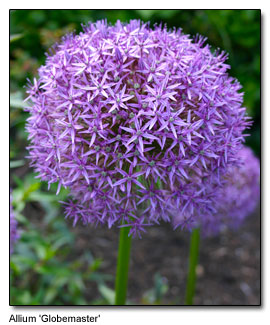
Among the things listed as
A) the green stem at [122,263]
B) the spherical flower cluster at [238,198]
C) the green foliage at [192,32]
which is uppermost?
the green foliage at [192,32]

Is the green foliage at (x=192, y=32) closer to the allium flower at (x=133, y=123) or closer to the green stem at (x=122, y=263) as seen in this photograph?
the allium flower at (x=133, y=123)

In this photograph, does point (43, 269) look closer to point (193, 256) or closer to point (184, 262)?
point (193, 256)

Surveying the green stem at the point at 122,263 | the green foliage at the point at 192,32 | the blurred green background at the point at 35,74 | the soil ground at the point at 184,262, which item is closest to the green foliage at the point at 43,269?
the blurred green background at the point at 35,74

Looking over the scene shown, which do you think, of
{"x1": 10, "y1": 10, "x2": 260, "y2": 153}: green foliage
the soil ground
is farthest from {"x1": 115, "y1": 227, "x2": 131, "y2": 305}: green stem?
{"x1": 10, "y1": 10, "x2": 260, "y2": 153}: green foliage

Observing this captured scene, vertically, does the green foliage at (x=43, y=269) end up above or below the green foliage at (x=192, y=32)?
below

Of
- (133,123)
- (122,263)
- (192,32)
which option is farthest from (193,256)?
(192,32)
